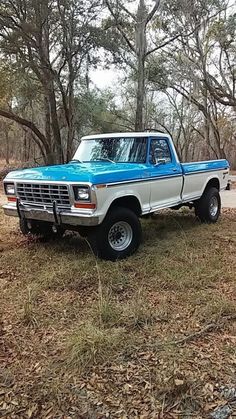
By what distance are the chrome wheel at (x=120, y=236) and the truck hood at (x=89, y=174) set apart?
2.24 feet

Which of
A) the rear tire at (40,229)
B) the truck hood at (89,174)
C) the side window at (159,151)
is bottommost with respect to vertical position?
the rear tire at (40,229)

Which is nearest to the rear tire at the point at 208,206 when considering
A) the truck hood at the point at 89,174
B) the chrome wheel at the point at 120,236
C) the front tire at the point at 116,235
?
the truck hood at the point at 89,174

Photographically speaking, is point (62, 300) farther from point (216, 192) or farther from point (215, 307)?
point (216, 192)

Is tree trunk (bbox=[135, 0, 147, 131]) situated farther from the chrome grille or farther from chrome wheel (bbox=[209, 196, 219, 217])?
the chrome grille

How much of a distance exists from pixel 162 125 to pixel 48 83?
1586 centimetres

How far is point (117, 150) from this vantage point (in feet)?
20.1

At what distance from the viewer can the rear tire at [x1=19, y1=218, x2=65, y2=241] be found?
5848 mm

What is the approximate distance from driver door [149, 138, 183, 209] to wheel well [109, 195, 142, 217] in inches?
14.2

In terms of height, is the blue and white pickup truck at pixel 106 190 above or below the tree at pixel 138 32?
below

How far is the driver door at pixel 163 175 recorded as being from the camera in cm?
595

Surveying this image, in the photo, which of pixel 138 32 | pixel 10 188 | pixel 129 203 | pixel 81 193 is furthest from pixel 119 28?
pixel 81 193

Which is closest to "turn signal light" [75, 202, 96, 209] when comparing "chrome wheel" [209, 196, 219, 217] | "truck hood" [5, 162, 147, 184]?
"truck hood" [5, 162, 147, 184]

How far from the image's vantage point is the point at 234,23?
18.4 metres

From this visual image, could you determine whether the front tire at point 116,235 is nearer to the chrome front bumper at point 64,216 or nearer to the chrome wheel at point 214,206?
the chrome front bumper at point 64,216
